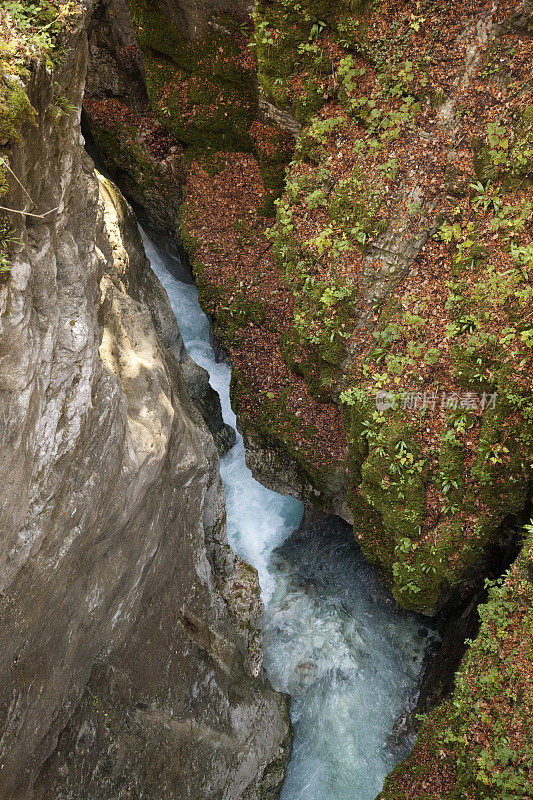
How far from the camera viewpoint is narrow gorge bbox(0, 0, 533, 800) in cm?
624

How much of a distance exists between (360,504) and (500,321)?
15.2ft

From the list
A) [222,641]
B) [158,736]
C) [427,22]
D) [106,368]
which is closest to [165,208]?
[427,22]

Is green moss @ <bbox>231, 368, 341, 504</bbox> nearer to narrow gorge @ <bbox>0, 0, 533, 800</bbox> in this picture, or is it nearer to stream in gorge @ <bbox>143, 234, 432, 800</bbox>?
narrow gorge @ <bbox>0, 0, 533, 800</bbox>

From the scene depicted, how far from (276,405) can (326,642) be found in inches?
225

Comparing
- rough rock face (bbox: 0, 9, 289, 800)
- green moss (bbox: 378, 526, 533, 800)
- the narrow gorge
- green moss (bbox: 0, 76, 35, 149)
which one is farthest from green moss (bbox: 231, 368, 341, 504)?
green moss (bbox: 0, 76, 35, 149)

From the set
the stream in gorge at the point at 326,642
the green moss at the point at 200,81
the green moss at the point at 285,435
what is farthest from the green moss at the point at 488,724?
the green moss at the point at 200,81

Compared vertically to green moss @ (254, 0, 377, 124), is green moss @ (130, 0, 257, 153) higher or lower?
lower

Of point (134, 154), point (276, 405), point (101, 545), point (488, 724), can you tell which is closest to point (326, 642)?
point (488, 724)

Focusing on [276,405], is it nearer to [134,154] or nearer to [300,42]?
[300,42]

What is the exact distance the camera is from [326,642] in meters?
11.8

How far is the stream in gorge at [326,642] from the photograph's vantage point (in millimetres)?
10734

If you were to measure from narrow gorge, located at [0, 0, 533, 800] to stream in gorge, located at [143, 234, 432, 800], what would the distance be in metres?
0.06

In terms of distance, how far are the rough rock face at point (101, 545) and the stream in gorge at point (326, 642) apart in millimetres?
788

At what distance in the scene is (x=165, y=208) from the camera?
47.7ft
